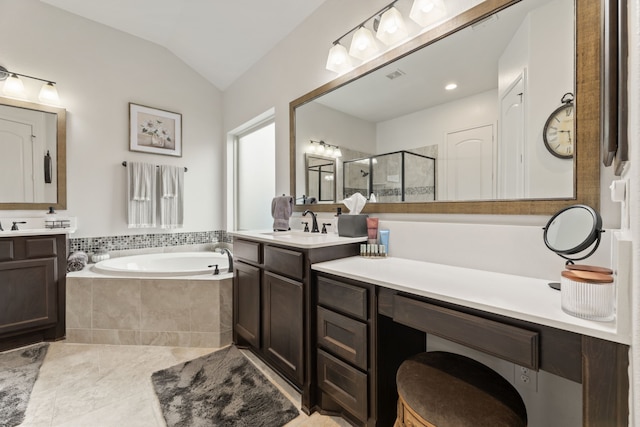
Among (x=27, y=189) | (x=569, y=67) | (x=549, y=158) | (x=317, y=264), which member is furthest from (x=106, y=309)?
(x=569, y=67)

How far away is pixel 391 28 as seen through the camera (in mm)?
1598

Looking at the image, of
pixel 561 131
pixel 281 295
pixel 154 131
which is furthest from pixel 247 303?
pixel 154 131

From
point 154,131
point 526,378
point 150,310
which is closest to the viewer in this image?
point 526,378

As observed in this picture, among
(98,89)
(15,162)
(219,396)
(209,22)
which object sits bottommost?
(219,396)

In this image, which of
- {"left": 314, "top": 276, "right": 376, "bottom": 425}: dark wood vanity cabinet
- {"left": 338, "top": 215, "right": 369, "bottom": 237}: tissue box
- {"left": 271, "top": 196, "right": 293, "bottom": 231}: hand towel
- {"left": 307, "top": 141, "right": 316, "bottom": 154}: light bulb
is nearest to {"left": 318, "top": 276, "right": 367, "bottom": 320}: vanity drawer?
{"left": 314, "top": 276, "right": 376, "bottom": 425}: dark wood vanity cabinet

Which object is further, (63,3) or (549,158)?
(63,3)

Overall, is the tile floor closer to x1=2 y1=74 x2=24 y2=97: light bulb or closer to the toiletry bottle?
the toiletry bottle

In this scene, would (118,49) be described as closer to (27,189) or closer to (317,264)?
(27,189)

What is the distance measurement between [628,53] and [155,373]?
100.0 inches

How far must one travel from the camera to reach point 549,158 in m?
1.12

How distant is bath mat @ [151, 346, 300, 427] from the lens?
4.58 feet

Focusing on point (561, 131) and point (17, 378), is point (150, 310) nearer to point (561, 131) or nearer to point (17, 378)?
point (17, 378)

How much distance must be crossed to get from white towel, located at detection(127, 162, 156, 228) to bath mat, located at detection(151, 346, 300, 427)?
1769 mm

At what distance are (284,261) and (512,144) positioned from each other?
1.26 m
